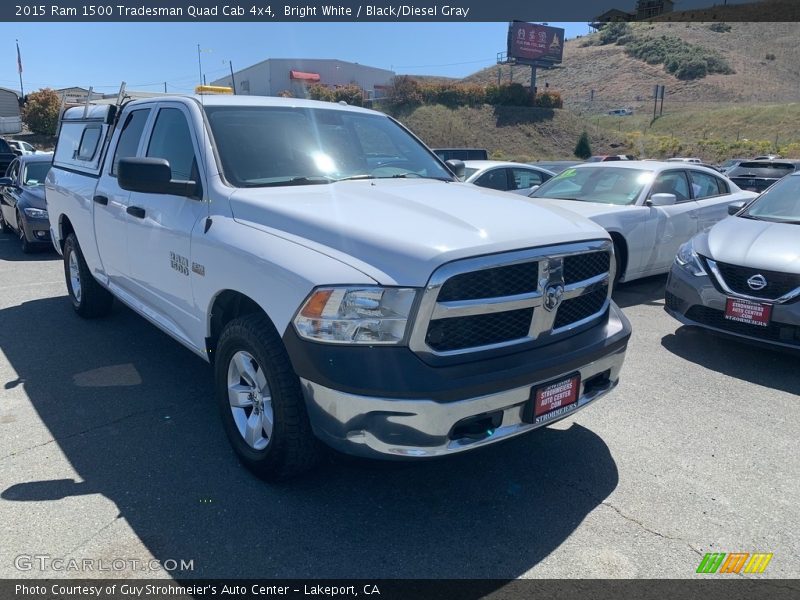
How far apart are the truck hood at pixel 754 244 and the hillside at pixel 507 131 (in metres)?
43.3

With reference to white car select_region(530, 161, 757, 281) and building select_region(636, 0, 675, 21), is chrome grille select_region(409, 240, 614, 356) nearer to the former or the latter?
white car select_region(530, 161, 757, 281)

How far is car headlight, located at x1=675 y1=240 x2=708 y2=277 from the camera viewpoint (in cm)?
548

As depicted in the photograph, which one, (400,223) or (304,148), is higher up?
(304,148)

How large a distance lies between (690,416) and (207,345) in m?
3.19

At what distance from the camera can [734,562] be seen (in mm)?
2787

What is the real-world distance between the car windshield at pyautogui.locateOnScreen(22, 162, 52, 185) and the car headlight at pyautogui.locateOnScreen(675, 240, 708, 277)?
1061 centimetres

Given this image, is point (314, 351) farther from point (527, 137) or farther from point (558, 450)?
point (527, 137)

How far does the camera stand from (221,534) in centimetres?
292

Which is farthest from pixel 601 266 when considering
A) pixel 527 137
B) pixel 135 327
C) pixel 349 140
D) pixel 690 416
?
pixel 527 137

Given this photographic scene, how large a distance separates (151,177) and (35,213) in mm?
8174

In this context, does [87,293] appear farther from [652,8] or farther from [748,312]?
[652,8]

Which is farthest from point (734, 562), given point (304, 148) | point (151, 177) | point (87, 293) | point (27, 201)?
point (27, 201)

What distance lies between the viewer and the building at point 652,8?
310ft

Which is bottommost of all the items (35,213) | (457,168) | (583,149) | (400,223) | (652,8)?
(583,149)
